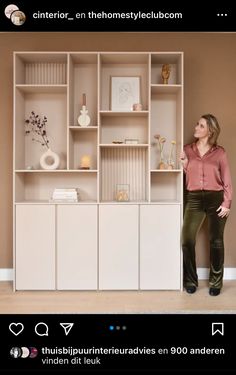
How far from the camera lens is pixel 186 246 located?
2.95 metres

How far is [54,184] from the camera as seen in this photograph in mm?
3338

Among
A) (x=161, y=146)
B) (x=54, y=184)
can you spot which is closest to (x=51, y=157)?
(x=54, y=184)

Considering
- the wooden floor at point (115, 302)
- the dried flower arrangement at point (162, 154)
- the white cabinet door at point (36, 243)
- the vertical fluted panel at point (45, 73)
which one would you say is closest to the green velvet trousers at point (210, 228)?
the wooden floor at point (115, 302)

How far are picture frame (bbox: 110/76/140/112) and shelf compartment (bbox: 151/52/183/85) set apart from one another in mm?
179

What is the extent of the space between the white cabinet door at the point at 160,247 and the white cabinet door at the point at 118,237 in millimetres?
68

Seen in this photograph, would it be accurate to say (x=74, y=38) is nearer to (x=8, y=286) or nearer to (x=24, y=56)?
(x=24, y=56)

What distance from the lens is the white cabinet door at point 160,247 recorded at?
298cm

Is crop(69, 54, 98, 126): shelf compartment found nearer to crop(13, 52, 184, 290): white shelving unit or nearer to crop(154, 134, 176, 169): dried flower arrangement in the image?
crop(13, 52, 184, 290): white shelving unit

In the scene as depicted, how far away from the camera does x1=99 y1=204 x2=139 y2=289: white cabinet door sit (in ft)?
9.77

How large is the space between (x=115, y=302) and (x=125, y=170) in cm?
120

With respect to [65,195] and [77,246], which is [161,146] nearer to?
[65,195]
